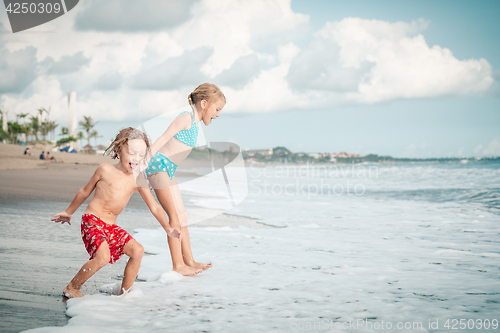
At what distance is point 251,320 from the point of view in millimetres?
2277

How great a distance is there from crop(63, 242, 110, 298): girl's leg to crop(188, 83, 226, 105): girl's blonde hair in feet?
4.95

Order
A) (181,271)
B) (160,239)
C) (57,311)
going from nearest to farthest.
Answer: (57,311) → (181,271) → (160,239)

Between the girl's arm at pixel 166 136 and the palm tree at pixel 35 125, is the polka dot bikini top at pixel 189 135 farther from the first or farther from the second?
the palm tree at pixel 35 125

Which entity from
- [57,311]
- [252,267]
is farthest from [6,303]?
[252,267]

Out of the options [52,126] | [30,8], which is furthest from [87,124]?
[30,8]

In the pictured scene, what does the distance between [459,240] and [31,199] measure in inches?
308

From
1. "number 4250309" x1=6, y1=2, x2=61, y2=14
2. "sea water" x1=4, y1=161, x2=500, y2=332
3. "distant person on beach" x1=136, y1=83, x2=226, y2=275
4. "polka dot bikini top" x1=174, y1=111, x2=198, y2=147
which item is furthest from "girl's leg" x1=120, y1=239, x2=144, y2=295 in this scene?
"number 4250309" x1=6, y1=2, x2=61, y2=14

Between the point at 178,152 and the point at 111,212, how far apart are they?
2.72ft

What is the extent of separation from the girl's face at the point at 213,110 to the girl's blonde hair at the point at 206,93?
0.11 ft

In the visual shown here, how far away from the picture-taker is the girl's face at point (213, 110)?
10.6 ft

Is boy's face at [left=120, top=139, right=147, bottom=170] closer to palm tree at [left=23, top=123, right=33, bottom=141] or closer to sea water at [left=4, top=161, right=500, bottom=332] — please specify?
sea water at [left=4, top=161, right=500, bottom=332]

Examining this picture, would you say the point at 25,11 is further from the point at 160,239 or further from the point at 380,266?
the point at 380,266

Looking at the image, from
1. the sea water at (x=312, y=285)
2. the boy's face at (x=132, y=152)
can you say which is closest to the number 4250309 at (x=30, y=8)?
the sea water at (x=312, y=285)

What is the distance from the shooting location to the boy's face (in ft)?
8.48
